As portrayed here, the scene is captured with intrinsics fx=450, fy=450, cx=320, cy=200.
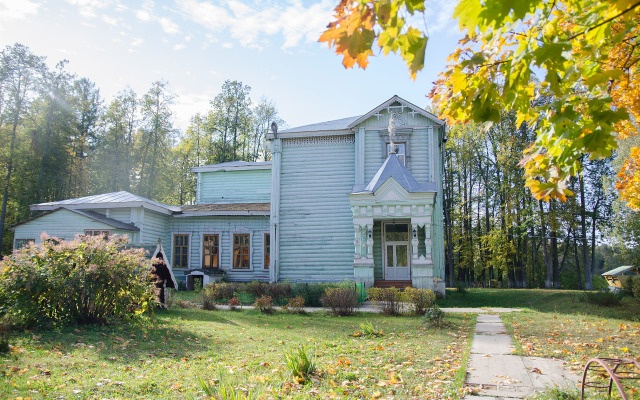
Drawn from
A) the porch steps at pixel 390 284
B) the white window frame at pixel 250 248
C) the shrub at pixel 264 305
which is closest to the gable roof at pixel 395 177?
the porch steps at pixel 390 284

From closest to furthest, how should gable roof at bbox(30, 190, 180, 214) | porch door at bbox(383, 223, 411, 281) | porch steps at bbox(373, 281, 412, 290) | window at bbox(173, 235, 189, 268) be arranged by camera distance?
1. porch steps at bbox(373, 281, 412, 290)
2. porch door at bbox(383, 223, 411, 281)
3. gable roof at bbox(30, 190, 180, 214)
4. window at bbox(173, 235, 189, 268)

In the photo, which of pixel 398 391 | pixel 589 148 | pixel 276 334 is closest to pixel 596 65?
pixel 589 148

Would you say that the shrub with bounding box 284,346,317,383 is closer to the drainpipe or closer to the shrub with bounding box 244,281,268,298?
the shrub with bounding box 244,281,268,298

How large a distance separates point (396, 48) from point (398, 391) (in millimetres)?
3952

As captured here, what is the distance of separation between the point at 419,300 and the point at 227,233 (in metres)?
15.0

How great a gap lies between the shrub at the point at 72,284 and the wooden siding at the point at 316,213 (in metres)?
12.3

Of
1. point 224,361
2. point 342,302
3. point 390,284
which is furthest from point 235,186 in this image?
point 224,361

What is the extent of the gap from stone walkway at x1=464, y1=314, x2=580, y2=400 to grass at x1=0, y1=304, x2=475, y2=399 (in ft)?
0.85

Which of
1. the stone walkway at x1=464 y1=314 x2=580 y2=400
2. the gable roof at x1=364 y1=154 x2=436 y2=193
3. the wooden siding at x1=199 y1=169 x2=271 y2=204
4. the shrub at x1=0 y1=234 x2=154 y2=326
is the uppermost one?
the wooden siding at x1=199 y1=169 x2=271 y2=204

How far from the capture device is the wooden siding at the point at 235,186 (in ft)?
101

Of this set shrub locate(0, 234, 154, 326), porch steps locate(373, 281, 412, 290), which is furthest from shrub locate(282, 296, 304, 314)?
porch steps locate(373, 281, 412, 290)

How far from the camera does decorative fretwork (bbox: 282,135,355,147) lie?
74.6ft

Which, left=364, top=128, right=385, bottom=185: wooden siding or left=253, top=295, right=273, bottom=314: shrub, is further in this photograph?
left=364, top=128, right=385, bottom=185: wooden siding

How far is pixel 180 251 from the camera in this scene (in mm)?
26547
